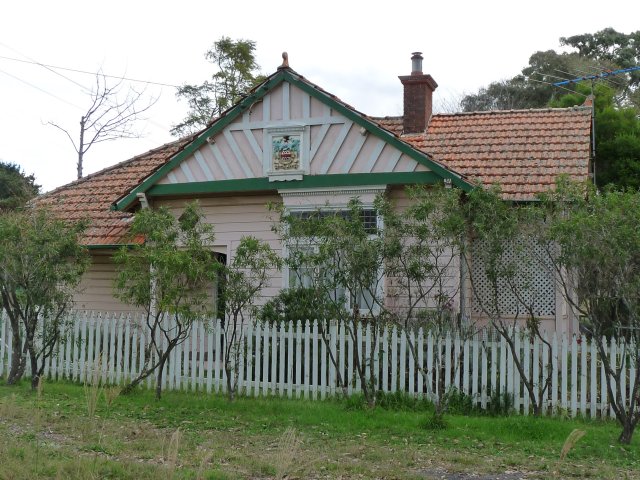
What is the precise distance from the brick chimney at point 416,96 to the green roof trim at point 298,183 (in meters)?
2.93

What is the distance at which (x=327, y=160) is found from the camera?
13930mm

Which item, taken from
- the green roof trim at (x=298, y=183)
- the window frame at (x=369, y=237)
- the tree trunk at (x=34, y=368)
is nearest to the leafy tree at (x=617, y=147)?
the green roof trim at (x=298, y=183)

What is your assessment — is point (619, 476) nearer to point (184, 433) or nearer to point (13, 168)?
point (184, 433)

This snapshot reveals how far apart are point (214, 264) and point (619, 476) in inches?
235

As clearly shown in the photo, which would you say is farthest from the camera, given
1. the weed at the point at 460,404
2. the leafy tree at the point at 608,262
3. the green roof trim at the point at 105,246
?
the green roof trim at the point at 105,246

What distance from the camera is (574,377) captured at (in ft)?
33.5

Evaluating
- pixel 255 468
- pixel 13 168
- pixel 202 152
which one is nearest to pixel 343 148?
pixel 202 152

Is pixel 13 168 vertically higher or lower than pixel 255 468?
higher

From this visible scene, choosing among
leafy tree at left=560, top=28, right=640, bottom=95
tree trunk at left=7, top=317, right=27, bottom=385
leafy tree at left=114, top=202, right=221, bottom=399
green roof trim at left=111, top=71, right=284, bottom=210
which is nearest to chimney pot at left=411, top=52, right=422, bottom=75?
green roof trim at left=111, top=71, right=284, bottom=210

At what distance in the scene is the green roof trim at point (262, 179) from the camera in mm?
13031

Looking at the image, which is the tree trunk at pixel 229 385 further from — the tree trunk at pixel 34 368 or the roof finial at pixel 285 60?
the roof finial at pixel 285 60

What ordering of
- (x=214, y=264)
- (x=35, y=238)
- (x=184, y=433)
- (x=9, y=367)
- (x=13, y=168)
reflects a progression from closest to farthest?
(x=184, y=433)
(x=214, y=264)
(x=35, y=238)
(x=9, y=367)
(x=13, y=168)

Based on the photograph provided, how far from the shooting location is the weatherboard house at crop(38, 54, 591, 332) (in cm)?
1344

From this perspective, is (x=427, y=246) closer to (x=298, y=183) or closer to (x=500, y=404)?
(x=500, y=404)
